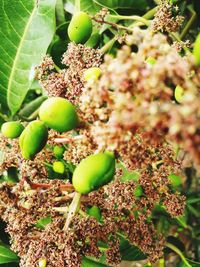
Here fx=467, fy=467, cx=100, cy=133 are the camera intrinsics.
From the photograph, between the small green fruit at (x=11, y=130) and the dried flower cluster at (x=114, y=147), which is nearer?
the dried flower cluster at (x=114, y=147)

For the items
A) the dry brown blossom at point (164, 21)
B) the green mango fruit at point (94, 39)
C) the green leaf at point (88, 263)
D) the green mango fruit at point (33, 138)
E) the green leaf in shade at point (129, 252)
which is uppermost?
the dry brown blossom at point (164, 21)

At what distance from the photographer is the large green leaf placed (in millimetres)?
2146

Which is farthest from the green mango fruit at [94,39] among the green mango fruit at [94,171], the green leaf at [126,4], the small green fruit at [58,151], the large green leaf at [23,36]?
the green mango fruit at [94,171]

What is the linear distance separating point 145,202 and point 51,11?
0.98m

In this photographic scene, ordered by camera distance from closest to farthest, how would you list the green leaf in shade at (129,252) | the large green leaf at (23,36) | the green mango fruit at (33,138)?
1. the green mango fruit at (33,138)
2. the large green leaf at (23,36)
3. the green leaf in shade at (129,252)

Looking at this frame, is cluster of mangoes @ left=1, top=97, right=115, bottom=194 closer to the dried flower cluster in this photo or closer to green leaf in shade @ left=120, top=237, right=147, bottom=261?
the dried flower cluster

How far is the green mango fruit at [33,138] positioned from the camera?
1.46 meters

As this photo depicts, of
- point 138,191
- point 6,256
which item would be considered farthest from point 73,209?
point 6,256

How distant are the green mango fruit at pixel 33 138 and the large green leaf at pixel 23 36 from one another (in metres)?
0.80

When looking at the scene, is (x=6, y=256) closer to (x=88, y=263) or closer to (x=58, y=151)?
(x=88, y=263)

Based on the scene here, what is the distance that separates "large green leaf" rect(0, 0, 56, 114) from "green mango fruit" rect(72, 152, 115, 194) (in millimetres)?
1037

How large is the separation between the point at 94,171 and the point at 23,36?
1149mm

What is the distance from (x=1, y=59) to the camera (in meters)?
2.29

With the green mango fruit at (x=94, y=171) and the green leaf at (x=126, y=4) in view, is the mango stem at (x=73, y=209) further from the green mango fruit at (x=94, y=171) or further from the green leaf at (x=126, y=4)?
the green leaf at (x=126, y=4)
